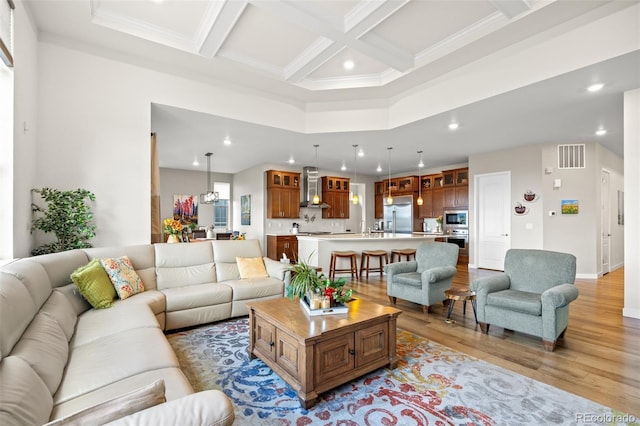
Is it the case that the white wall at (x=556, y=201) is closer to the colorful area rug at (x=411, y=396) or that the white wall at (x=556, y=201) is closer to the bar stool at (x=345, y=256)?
the bar stool at (x=345, y=256)

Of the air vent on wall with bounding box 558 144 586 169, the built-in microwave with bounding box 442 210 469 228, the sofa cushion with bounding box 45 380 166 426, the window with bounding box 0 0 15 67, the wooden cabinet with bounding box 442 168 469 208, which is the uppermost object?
the window with bounding box 0 0 15 67

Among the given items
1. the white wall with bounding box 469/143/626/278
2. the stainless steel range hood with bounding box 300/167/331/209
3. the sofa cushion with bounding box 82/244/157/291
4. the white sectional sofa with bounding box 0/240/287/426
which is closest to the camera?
the white sectional sofa with bounding box 0/240/287/426

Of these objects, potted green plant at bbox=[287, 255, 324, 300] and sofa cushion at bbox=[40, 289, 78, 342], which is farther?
potted green plant at bbox=[287, 255, 324, 300]

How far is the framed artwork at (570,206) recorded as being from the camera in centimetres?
598

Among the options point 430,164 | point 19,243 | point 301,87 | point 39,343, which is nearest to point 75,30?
point 19,243

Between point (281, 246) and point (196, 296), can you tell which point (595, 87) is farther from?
point (281, 246)

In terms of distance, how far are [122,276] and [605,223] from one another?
882cm

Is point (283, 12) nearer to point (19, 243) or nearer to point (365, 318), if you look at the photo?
point (365, 318)

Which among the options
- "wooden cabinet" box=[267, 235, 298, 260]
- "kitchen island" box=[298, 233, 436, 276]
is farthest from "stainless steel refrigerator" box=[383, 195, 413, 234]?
"wooden cabinet" box=[267, 235, 298, 260]

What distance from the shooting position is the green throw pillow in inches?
103

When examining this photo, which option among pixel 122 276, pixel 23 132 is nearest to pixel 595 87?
pixel 122 276

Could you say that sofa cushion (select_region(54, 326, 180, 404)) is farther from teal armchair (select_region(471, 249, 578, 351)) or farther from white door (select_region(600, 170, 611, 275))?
white door (select_region(600, 170, 611, 275))

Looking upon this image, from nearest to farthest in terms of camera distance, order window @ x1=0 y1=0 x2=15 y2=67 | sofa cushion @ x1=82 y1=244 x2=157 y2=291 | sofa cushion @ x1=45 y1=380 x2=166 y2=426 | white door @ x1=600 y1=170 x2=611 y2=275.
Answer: sofa cushion @ x1=45 y1=380 x2=166 y2=426 < window @ x1=0 y1=0 x2=15 y2=67 < sofa cushion @ x1=82 y1=244 x2=157 y2=291 < white door @ x1=600 y1=170 x2=611 y2=275

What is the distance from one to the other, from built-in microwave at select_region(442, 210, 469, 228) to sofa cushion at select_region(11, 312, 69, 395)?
8.03 meters
